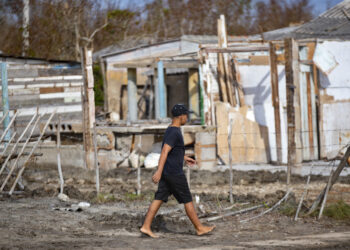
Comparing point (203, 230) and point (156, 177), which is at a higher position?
point (156, 177)

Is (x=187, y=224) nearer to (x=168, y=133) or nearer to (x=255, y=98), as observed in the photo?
(x=168, y=133)

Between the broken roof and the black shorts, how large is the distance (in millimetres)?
11229

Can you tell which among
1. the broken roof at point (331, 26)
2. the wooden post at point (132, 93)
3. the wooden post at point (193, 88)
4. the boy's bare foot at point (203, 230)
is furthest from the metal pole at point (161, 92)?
the boy's bare foot at point (203, 230)

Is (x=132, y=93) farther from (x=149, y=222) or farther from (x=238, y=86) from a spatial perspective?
(x=149, y=222)

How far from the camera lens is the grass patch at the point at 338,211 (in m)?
7.37

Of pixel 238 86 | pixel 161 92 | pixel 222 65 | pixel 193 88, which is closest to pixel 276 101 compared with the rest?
pixel 238 86

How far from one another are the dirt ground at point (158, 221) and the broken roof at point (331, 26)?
22.2ft

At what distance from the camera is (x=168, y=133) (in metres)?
6.65

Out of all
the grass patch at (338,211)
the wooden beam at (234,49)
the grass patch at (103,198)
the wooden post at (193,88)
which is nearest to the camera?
the grass patch at (338,211)

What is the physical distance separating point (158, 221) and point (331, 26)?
11.4 m

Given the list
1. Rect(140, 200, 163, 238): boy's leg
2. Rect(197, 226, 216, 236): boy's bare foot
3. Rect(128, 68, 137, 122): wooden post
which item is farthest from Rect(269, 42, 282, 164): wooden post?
Rect(140, 200, 163, 238): boy's leg

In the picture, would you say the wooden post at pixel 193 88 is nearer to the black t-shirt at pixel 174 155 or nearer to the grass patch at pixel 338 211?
the grass patch at pixel 338 211

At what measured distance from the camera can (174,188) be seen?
6.65 m

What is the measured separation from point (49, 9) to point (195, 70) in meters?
7.89
